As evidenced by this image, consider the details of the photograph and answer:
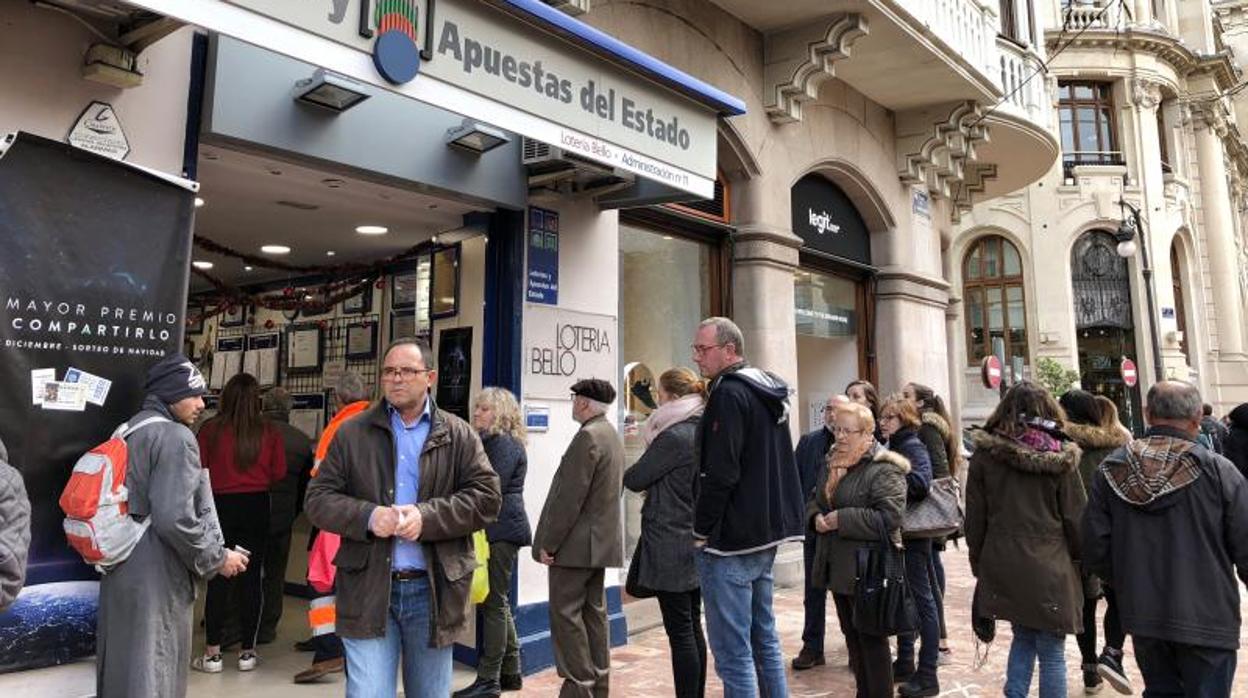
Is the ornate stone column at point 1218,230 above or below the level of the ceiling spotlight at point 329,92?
above

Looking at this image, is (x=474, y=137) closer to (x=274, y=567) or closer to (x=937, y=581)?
(x=274, y=567)

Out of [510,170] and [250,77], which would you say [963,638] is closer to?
[510,170]

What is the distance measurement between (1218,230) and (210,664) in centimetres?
3874

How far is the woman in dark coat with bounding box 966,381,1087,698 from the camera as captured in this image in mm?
4117

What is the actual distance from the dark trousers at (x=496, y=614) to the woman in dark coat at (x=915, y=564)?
2.50 meters

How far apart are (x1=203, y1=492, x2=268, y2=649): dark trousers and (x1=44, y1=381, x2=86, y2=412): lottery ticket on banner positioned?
2.22 m

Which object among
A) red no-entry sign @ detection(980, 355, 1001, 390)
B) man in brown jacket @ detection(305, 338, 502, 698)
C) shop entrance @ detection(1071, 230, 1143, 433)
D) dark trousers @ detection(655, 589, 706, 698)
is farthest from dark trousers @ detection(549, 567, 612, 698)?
shop entrance @ detection(1071, 230, 1143, 433)

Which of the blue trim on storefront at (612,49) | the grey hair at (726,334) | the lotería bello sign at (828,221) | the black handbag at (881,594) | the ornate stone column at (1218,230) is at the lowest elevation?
the black handbag at (881,594)

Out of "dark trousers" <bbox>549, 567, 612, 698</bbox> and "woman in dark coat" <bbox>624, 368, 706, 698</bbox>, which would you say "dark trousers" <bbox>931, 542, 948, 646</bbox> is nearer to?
"woman in dark coat" <bbox>624, 368, 706, 698</bbox>

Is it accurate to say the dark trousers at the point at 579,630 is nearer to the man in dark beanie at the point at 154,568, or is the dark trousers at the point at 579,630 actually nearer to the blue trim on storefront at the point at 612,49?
the man in dark beanie at the point at 154,568

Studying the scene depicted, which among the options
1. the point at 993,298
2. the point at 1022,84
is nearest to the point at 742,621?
the point at 1022,84

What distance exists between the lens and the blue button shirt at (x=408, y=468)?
3.22 metres

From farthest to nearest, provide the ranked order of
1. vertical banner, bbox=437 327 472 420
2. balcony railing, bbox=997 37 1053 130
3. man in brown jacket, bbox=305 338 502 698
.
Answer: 1. balcony railing, bbox=997 37 1053 130
2. vertical banner, bbox=437 327 472 420
3. man in brown jacket, bbox=305 338 502 698

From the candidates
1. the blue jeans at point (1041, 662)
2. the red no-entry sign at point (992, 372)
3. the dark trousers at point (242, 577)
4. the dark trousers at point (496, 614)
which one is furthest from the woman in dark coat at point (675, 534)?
the red no-entry sign at point (992, 372)
